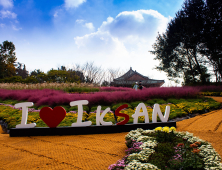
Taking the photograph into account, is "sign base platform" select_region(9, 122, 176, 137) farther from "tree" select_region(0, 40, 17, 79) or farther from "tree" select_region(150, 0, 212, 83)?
"tree" select_region(0, 40, 17, 79)

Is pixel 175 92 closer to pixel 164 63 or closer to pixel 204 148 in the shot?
pixel 204 148

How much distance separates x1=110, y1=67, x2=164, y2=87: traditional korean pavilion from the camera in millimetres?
24772

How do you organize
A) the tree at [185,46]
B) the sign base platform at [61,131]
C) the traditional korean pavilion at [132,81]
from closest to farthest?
the sign base platform at [61,131], the tree at [185,46], the traditional korean pavilion at [132,81]

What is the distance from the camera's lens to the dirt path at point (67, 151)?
236 cm

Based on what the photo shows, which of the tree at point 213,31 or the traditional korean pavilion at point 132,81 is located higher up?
the tree at point 213,31

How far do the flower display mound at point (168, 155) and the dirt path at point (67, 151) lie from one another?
34cm

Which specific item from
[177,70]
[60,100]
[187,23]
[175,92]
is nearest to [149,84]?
[177,70]

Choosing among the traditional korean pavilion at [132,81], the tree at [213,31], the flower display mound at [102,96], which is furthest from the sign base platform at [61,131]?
the traditional korean pavilion at [132,81]

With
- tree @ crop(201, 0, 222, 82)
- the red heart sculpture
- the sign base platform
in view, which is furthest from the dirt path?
tree @ crop(201, 0, 222, 82)

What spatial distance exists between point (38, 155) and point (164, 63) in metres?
15.8

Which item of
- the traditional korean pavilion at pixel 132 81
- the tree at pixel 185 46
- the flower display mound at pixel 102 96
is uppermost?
the tree at pixel 185 46

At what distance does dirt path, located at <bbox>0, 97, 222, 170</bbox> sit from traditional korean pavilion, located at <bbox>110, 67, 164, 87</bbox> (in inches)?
813

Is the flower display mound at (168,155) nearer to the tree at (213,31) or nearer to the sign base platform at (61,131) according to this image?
the sign base platform at (61,131)

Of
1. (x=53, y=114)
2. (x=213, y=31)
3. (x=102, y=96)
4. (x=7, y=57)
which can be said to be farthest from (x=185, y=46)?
(x=7, y=57)
